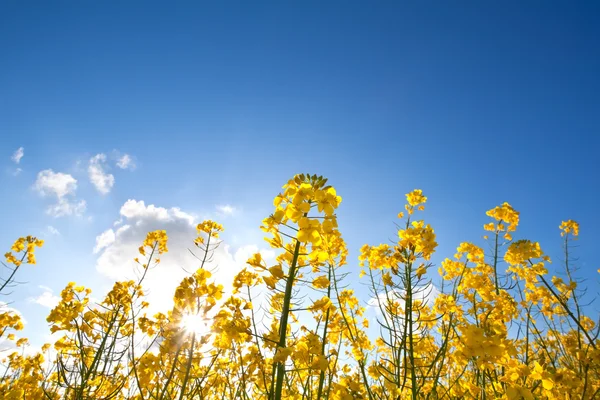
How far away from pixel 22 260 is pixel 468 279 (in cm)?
825

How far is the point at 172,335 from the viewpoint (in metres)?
2.53

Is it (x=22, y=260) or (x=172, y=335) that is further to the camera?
(x=22, y=260)

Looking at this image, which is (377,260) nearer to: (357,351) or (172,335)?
(357,351)

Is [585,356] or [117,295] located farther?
[117,295]

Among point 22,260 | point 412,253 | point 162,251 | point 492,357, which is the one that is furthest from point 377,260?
point 22,260

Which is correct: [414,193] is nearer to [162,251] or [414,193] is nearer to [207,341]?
[207,341]

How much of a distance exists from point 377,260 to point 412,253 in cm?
34

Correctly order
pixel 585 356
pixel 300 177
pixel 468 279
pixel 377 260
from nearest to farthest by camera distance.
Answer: pixel 300 177, pixel 585 356, pixel 377 260, pixel 468 279

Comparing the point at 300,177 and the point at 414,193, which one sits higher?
the point at 414,193

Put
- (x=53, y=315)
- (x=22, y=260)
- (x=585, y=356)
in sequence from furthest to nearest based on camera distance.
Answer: (x=22, y=260) → (x=53, y=315) → (x=585, y=356)

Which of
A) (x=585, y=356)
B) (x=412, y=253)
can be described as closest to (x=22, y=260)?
(x=412, y=253)

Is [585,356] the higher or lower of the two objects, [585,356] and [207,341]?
the higher

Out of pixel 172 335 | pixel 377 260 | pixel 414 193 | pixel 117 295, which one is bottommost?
pixel 172 335

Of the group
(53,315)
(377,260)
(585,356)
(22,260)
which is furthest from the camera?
(22,260)
